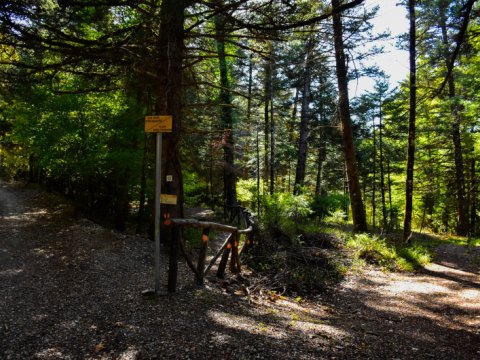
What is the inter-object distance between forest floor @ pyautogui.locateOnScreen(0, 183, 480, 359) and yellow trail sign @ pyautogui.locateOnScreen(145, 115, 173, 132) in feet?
8.56

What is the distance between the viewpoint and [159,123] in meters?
5.29

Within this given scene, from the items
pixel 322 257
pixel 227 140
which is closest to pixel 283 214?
pixel 322 257

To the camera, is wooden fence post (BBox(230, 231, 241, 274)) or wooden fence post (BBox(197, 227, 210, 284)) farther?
wooden fence post (BBox(230, 231, 241, 274))

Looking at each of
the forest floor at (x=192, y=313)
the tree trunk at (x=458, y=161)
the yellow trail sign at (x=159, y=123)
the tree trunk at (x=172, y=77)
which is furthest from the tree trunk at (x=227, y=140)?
the yellow trail sign at (x=159, y=123)

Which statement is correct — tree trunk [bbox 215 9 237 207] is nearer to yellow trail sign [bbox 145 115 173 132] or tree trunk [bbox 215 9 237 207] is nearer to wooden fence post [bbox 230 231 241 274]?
wooden fence post [bbox 230 231 241 274]

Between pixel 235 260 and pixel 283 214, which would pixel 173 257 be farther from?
pixel 283 214

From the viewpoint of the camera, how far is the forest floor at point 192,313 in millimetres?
4000

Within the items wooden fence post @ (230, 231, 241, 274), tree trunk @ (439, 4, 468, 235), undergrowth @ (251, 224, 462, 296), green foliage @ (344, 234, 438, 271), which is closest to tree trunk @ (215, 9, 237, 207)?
undergrowth @ (251, 224, 462, 296)

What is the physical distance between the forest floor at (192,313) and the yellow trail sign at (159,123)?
2610mm

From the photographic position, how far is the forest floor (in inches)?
157

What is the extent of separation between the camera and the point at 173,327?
440 cm

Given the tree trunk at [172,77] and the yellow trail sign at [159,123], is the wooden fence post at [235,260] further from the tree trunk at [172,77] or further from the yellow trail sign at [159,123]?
the yellow trail sign at [159,123]

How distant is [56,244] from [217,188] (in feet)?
52.1

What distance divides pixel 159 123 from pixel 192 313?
111 inches
